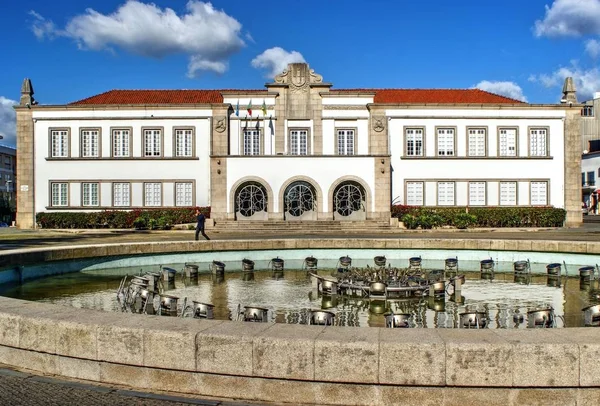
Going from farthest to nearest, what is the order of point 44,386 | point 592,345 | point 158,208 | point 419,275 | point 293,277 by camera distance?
point 158,208, point 293,277, point 419,275, point 44,386, point 592,345

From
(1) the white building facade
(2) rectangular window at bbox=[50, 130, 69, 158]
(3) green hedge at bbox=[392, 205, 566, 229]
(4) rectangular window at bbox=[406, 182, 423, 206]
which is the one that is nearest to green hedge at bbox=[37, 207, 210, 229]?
(1) the white building facade

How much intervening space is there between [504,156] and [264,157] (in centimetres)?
1570

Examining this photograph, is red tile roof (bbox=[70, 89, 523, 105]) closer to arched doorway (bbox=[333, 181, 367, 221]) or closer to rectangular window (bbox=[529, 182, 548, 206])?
rectangular window (bbox=[529, 182, 548, 206])

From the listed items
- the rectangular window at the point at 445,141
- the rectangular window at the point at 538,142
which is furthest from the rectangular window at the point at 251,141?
the rectangular window at the point at 538,142

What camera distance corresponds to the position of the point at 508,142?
3706 cm

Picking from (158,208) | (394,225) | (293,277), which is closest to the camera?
(293,277)

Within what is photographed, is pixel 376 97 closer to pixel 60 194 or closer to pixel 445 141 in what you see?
pixel 445 141

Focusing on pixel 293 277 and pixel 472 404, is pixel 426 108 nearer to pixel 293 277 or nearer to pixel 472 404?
pixel 293 277

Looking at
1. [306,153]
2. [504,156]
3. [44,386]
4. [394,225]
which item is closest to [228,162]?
[306,153]

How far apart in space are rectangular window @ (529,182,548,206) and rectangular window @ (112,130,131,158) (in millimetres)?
26486

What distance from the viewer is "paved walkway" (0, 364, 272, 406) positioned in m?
4.85

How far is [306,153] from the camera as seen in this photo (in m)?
36.9

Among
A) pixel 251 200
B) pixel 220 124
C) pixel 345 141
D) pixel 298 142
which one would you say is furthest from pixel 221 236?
pixel 345 141

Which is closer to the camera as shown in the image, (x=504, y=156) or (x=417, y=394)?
(x=417, y=394)
